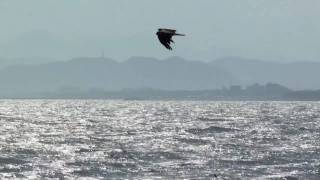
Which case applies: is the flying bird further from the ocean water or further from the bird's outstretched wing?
the ocean water

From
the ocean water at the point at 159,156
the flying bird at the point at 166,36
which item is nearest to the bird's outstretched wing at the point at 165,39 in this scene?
the flying bird at the point at 166,36

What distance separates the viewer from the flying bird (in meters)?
14.4

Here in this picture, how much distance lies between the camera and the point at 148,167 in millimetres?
61812

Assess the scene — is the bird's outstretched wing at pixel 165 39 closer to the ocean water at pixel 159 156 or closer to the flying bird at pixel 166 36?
the flying bird at pixel 166 36

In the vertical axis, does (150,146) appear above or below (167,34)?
below

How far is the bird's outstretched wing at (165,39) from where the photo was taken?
47.4 ft

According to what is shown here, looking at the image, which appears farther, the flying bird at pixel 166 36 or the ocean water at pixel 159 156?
the ocean water at pixel 159 156

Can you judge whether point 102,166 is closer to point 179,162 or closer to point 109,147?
point 179,162

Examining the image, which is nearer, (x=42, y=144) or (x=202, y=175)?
(x=202, y=175)

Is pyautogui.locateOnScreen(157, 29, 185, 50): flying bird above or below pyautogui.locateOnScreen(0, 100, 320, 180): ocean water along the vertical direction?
above

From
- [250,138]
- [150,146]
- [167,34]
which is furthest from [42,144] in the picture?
[167,34]

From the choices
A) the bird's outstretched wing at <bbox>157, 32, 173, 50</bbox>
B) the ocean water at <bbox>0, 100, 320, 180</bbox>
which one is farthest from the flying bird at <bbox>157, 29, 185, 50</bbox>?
the ocean water at <bbox>0, 100, 320, 180</bbox>

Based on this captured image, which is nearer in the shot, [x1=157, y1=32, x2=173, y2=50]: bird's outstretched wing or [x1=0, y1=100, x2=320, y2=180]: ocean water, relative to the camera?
[x1=157, y1=32, x2=173, y2=50]: bird's outstretched wing

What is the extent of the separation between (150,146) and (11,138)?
23857 mm
